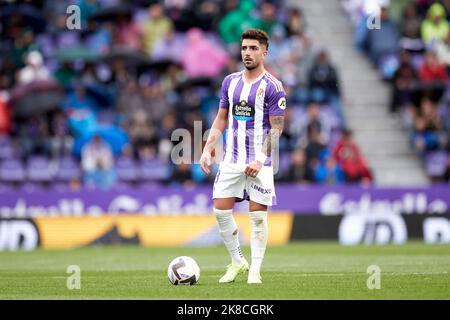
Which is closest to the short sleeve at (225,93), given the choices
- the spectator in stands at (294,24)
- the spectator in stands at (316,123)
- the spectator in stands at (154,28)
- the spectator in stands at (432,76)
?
the spectator in stands at (316,123)

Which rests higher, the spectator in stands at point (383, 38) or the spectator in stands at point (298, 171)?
the spectator in stands at point (383, 38)

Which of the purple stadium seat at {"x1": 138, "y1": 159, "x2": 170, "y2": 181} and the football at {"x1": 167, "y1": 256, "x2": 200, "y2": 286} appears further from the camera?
the purple stadium seat at {"x1": 138, "y1": 159, "x2": 170, "y2": 181}

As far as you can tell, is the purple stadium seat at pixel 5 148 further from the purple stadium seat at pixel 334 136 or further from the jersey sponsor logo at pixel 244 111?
the jersey sponsor logo at pixel 244 111

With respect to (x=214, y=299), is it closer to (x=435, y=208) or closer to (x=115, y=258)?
(x=115, y=258)

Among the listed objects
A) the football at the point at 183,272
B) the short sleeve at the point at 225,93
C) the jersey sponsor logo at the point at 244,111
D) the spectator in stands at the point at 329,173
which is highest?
the short sleeve at the point at 225,93

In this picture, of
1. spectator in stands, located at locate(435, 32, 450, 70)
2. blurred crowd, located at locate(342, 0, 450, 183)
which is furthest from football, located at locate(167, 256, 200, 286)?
spectator in stands, located at locate(435, 32, 450, 70)

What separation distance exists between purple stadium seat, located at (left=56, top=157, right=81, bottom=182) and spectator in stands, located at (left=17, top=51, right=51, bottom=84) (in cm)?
206

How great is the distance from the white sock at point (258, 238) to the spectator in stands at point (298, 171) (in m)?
10.2

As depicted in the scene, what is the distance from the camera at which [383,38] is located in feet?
82.9

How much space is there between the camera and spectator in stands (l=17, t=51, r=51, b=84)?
2273cm

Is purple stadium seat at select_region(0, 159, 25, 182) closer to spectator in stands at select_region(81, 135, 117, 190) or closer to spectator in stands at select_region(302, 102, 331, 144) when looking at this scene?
spectator in stands at select_region(81, 135, 117, 190)

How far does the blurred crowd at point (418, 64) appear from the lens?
23.2 meters
